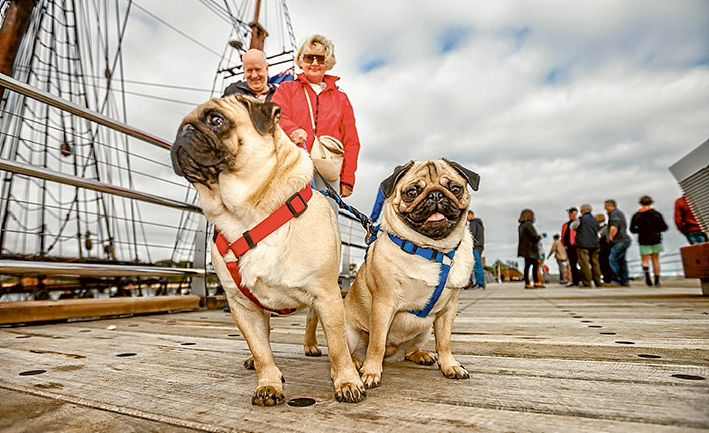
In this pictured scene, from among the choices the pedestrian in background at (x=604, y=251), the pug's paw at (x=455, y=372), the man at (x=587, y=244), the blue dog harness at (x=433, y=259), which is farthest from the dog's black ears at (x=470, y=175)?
the pedestrian in background at (x=604, y=251)

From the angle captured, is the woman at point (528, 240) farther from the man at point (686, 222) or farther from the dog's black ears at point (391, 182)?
the dog's black ears at point (391, 182)

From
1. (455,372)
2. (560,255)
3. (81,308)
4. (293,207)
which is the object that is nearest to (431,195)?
(293,207)

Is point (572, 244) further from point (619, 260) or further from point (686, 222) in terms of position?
point (686, 222)

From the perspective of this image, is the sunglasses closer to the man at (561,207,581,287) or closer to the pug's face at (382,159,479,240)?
the pug's face at (382,159,479,240)

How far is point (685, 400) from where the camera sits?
1.17m

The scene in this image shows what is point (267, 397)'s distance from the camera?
4.30 ft

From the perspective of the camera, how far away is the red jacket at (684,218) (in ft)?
22.1

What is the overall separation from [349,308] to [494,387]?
1.00 meters

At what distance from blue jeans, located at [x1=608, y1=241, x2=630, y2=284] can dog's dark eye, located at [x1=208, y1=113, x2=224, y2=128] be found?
10692 mm

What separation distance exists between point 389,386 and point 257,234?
0.82 m

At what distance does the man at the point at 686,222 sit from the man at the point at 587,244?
2.56 m

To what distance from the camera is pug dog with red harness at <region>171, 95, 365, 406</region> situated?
1.54 meters

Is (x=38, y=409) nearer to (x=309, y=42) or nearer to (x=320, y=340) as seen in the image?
(x=320, y=340)

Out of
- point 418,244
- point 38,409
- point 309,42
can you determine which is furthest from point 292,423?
point 309,42
